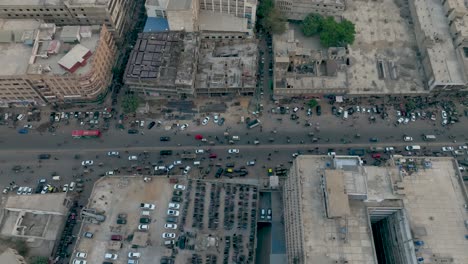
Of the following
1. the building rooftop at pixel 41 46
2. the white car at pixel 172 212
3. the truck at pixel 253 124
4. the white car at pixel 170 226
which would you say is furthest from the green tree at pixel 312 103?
the building rooftop at pixel 41 46

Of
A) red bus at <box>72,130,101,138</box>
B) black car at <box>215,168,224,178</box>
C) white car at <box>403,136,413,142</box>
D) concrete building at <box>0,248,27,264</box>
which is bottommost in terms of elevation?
concrete building at <box>0,248,27,264</box>

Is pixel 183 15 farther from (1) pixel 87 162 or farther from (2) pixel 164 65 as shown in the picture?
(1) pixel 87 162

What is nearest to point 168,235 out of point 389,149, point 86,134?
point 86,134

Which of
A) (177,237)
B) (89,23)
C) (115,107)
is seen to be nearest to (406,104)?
(177,237)

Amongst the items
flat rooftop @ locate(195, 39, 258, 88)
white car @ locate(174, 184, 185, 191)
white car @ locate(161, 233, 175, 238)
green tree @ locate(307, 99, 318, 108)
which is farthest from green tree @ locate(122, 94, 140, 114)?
green tree @ locate(307, 99, 318, 108)

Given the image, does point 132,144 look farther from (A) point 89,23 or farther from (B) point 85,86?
(A) point 89,23

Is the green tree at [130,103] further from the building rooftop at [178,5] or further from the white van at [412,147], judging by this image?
the white van at [412,147]

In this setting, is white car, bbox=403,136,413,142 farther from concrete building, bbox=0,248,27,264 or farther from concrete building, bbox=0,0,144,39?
concrete building, bbox=0,248,27,264
